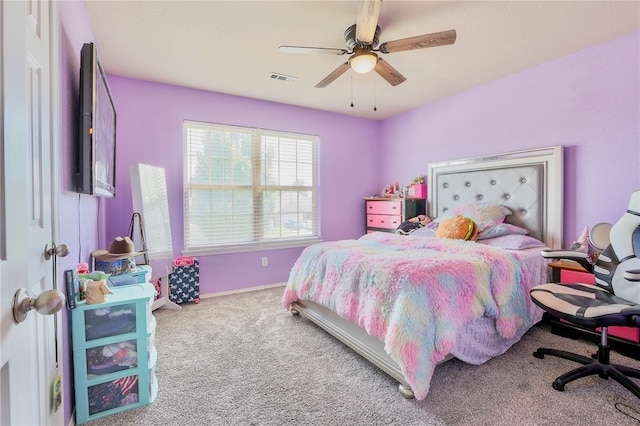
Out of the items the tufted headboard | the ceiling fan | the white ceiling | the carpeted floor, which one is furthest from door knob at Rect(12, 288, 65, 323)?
the tufted headboard

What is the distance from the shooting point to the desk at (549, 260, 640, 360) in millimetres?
2000

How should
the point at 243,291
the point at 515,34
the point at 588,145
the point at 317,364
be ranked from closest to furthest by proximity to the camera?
the point at 317,364 → the point at 515,34 → the point at 588,145 → the point at 243,291

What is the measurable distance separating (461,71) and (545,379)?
2637mm

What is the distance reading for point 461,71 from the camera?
2906mm

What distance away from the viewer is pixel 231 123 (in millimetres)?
3531

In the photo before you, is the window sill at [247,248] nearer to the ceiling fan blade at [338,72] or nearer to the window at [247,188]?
the window at [247,188]

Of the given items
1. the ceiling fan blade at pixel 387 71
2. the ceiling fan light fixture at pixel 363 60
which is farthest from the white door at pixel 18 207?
the ceiling fan blade at pixel 387 71

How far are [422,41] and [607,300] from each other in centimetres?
191

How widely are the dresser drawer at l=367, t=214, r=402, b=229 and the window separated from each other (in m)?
0.81

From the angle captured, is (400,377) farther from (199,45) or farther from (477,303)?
(199,45)

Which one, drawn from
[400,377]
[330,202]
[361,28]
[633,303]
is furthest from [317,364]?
[330,202]

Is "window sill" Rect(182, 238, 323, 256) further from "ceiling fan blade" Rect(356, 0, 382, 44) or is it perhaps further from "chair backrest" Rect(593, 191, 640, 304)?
"chair backrest" Rect(593, 191, 640, 304)

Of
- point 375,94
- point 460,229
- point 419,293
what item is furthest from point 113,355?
point 375,94

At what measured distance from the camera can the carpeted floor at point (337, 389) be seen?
1.48 metres
